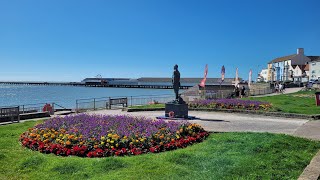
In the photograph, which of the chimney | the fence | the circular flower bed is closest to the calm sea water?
the fence

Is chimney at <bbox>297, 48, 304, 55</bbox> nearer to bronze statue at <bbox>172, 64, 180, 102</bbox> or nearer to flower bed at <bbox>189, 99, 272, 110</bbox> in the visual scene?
flower bed at <bbox>189, 99, 272, 110</bbox>

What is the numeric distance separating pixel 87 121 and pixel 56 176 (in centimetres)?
568

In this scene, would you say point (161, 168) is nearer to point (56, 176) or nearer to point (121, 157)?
point (121, 157)

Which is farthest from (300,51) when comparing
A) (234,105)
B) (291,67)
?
(234,105)

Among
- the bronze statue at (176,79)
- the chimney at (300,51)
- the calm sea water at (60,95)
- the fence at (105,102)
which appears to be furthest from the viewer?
the chimney at (300,51)

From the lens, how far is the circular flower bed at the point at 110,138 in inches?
356

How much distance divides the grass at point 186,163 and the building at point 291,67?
342ft

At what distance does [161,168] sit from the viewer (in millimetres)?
7359

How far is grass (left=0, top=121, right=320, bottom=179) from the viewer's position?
6887 mm

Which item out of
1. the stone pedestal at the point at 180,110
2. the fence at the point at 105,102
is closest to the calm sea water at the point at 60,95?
the fence at the point at 105,102

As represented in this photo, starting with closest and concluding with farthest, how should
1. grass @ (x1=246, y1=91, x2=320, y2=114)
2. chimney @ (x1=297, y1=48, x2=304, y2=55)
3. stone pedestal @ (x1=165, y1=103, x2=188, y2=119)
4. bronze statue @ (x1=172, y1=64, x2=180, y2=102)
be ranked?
1. stone pedestal @ (x1=165, y1=103, x2=188, y2=119)
2. bronze statue @ (x1=172, y1=64, x2=180, y2=102)
3. grass @ (x1=246, y1=91, x2=320, y2=114)
4. chimney @ (x1=297, y1=48, x2=304, y2=55)

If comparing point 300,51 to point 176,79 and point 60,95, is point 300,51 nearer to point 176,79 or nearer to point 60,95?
point 60,95

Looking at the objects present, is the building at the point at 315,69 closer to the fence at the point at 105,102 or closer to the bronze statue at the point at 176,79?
the fence at the point at 105,102

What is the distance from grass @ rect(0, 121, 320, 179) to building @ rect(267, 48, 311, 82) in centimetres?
10410
